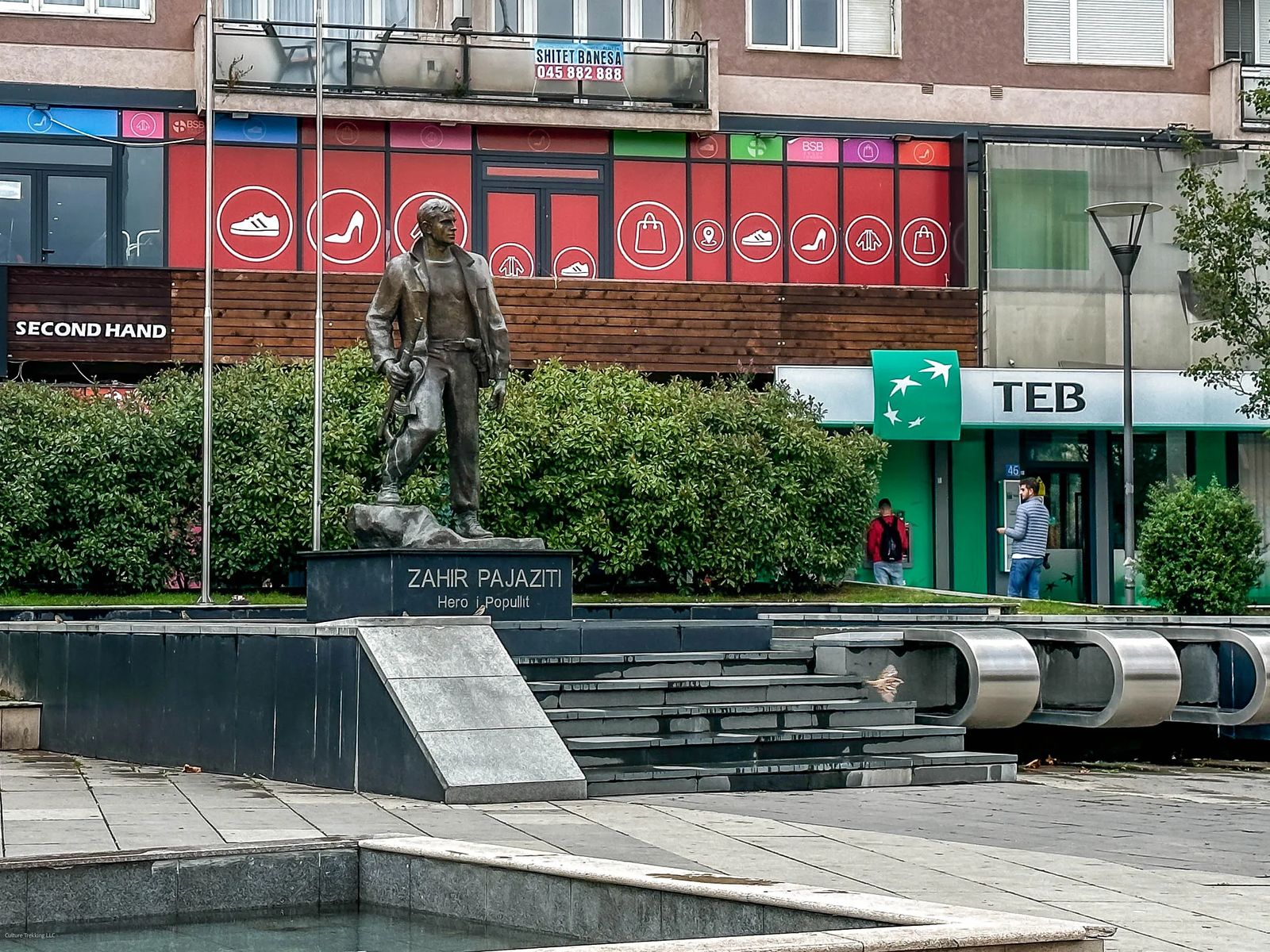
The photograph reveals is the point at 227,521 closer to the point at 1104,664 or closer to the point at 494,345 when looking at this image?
the point at 494,345

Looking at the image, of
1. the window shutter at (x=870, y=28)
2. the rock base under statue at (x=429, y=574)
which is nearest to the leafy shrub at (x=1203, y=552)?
the rock base under statue at (x=429, y=574)

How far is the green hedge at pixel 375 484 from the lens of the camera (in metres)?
22.9

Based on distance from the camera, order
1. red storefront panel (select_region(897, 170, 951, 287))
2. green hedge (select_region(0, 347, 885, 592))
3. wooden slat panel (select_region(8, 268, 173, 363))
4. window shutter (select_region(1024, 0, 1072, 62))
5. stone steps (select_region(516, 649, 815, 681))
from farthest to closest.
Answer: window shutter (select_region(1024, 0, 1072, 62)), red storefront panel (select_region(897, 170, 951, 287)), wooden slat panel (select_region(8, 268, 173, 363)), green hedge (select_region(0, 347, 885, 592)), stone steps (select_region(516, 649, 815, 681))

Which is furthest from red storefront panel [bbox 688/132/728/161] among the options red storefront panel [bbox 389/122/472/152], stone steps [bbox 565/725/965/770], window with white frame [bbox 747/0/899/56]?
stone steps [bbox 565/725/965/770]

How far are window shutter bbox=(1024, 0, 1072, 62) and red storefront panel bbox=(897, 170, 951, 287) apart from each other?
120 inches

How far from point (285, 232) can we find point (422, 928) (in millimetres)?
26228

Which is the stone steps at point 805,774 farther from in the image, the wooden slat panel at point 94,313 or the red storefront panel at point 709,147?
the red storefront panel at point 709,147

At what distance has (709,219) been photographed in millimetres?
34469

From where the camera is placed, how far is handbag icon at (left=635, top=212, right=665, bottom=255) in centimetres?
3422

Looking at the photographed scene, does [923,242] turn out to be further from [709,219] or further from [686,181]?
[686,181]

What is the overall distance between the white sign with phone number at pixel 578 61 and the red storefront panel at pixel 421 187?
2103 mm

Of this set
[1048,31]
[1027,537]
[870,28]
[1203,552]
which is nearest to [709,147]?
[870,28]

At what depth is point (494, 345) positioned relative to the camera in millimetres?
15469

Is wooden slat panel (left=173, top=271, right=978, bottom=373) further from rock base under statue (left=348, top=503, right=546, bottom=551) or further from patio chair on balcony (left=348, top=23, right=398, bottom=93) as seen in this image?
rock base under statue (left=348, top=503, right=546, bottom=551)
